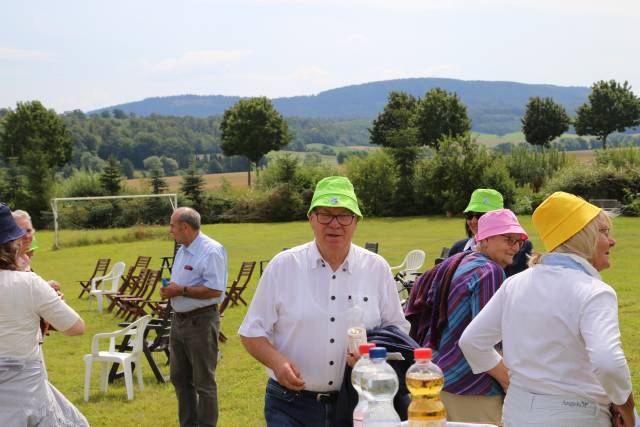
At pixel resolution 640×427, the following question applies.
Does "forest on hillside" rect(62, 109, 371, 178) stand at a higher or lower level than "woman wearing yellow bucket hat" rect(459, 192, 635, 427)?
lower

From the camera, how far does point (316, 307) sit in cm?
378

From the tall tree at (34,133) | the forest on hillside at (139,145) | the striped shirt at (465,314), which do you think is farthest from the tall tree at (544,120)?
the striped shirt at (465,314)

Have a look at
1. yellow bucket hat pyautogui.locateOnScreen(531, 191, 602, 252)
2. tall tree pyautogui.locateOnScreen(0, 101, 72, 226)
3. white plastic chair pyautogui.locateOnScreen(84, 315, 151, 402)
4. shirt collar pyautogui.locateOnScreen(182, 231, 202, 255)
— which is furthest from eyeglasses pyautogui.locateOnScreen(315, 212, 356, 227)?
tall tree pyautogui.locateOnScreen(0, 101, 72, 226)

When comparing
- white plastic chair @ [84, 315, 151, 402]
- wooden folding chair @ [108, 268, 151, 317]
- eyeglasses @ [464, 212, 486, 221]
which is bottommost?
wooden folding chair @ [108, 268, 151, 317]

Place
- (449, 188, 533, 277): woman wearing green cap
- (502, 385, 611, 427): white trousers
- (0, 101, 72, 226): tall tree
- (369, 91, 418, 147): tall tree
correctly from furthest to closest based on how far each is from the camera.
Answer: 1. (369, 91, 418, 147): tall tree
2. (0, 101, 72, 226): tall tree
3. (449, 188, 533, 277): woman wearing green cap
4. (502, 385, 611, 427): white trousers

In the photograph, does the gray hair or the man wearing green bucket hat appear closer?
the man wearing green bucket hat

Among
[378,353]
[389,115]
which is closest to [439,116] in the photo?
[389,115]

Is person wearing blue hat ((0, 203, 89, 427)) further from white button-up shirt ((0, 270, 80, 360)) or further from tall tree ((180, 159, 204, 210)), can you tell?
tall tree ((180, 159, 204, 210))

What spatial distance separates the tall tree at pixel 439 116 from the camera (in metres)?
75.2

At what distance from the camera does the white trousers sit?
3186 mm

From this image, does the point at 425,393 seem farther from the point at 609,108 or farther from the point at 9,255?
the point at 609,108

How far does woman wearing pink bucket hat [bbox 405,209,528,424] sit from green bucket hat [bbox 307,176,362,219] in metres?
1.01

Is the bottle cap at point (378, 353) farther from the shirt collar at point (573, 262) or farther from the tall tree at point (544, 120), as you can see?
the tall tree at point (544, 120)

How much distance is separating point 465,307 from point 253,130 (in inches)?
2758
